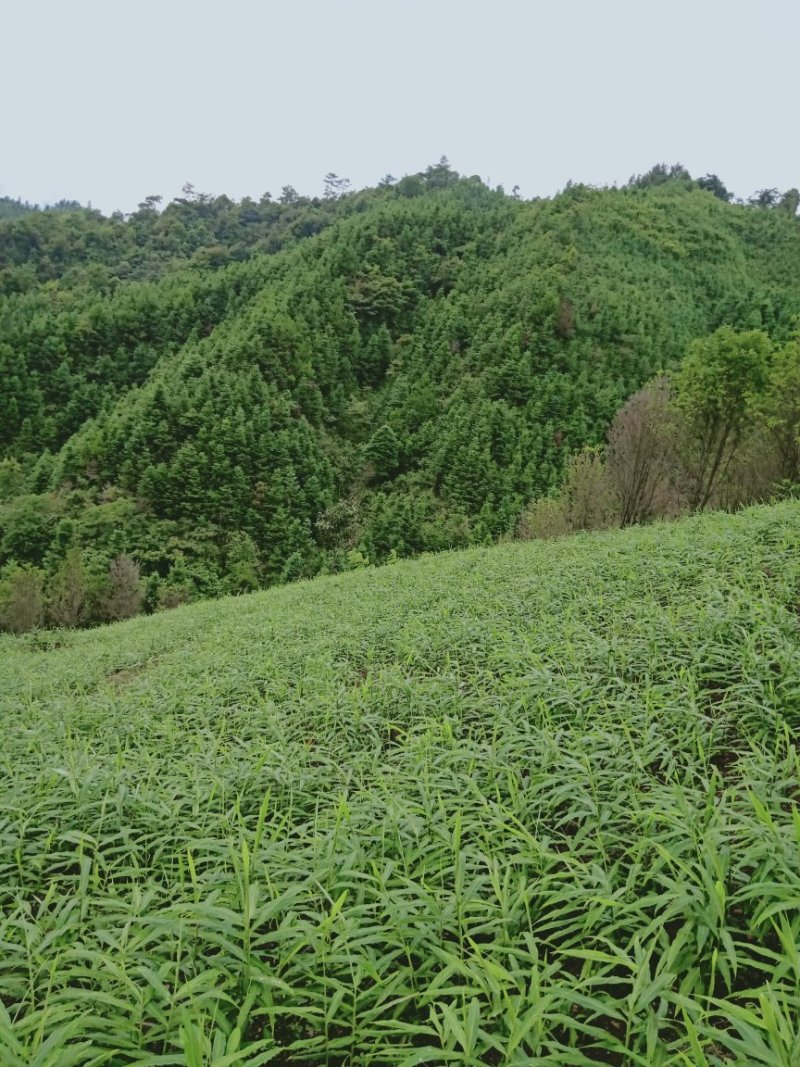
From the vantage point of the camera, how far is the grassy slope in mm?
1544

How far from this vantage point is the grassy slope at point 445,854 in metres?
1.54

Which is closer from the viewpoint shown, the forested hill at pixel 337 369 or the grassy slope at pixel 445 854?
the grassy slope at pixel 445 854

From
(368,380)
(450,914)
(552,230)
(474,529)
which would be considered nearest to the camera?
(450,914)

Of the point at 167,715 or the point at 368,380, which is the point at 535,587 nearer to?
the point at 167,715

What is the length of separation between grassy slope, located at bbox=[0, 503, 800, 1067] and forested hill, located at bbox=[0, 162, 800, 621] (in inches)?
854

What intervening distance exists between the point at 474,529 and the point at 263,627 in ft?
99.6

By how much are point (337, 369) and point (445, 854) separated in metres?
57.4

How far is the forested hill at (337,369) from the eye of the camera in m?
38.6

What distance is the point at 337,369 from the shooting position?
56.4m

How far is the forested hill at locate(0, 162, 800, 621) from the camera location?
127ft

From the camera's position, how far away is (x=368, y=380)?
196 ft

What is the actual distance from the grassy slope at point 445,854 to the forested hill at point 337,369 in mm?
21699

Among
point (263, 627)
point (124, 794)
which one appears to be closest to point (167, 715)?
point (124, 794)

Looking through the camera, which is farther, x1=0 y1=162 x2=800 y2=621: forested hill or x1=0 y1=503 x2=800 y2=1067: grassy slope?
x1=0 y1=162 x2=800 y2=621: forested hill
